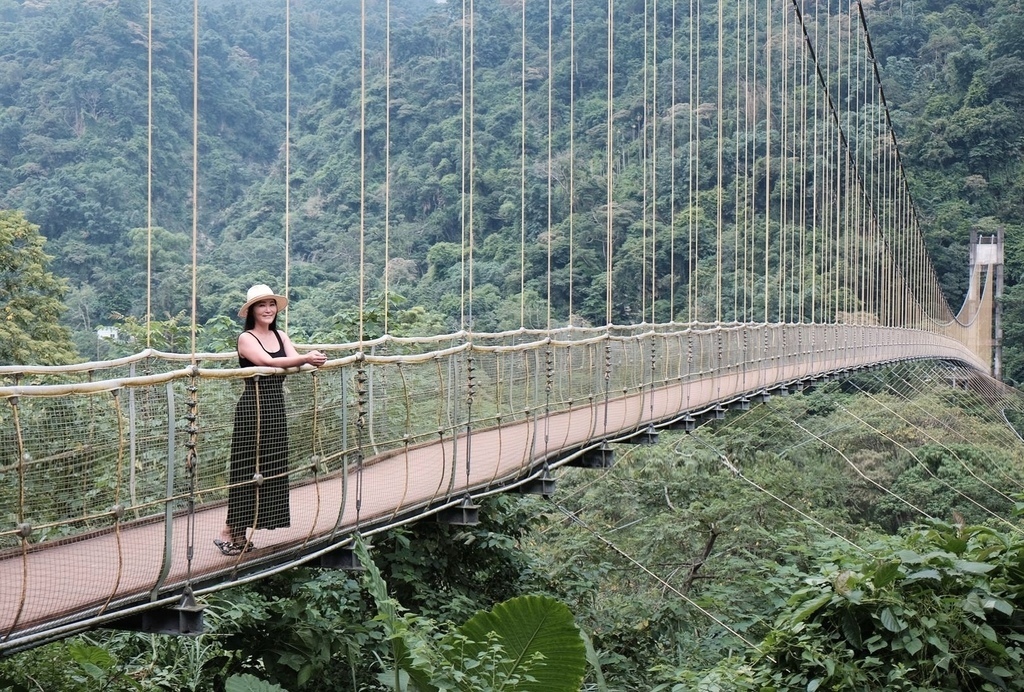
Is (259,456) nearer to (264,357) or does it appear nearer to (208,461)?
(208,461)

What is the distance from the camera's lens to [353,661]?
4305 mm

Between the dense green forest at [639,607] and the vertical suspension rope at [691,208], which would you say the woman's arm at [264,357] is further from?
the vertical suspension rope at [691,208]

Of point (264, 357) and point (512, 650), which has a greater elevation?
point (264, 357)

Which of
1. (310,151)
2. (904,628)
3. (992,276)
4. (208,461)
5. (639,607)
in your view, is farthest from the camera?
(992,276)

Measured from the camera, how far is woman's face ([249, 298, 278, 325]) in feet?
11.6

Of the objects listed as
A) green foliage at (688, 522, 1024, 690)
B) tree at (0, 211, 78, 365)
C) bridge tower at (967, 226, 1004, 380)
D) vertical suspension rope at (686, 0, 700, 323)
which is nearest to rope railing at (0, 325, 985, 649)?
green foliage at (688, 522, 1024, 690)

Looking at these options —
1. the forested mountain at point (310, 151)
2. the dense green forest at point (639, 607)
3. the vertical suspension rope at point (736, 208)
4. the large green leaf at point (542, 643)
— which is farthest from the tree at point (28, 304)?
the vertical suspension rope at point (736, 208)

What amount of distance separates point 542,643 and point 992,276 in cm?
3074

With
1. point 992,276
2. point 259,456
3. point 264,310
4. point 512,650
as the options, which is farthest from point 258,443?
→ point 992,276

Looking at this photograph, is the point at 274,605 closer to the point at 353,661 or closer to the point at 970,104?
the point at 353,661

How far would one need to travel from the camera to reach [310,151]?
20609 mm

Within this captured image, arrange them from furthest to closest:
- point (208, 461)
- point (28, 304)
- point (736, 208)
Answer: point (736, 208) → point (28, 304) → point (208, 461)

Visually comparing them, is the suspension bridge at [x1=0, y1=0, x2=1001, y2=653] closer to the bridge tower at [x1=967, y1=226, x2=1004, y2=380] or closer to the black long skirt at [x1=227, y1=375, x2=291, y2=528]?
the black long skirt at [x1=227, y1=375, x2=291, y2=528]

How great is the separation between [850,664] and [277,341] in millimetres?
2044
